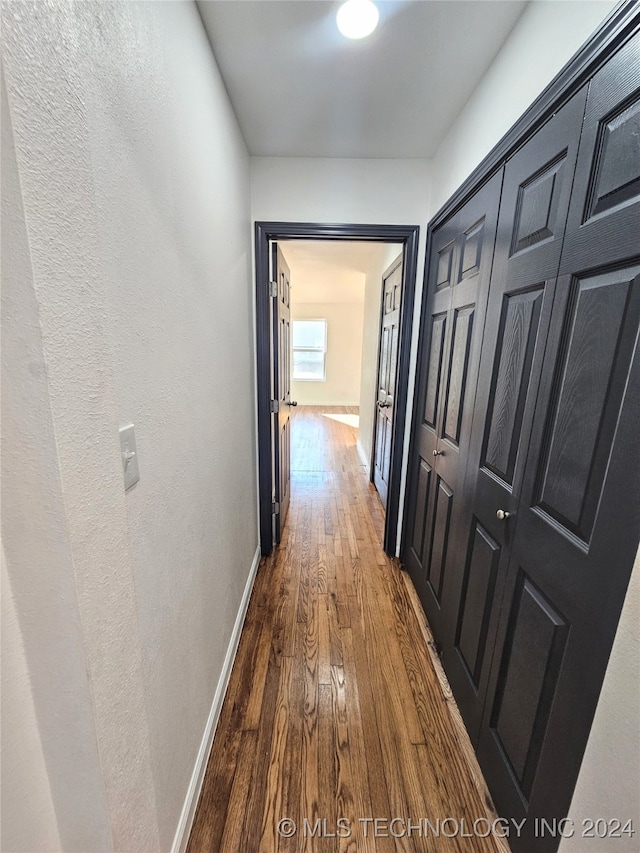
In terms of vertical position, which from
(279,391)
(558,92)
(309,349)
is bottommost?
(279,391)

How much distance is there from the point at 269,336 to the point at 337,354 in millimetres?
5506

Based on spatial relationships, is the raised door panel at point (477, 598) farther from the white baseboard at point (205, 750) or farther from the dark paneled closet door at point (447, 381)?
the white baseboard at point (205, 750)

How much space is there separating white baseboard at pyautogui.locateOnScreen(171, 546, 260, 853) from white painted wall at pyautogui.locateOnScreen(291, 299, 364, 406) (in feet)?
20.2

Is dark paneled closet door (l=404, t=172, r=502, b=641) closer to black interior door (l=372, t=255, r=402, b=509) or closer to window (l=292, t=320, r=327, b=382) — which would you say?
black interior door (l=372, t=255, r=402, b=509)

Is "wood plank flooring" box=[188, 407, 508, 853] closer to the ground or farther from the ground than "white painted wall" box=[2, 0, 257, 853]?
closer to the ground

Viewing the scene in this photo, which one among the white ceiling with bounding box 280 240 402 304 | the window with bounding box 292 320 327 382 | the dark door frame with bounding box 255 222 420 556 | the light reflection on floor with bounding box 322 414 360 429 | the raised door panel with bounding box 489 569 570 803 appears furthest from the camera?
the window with bounding box 292 320 327 382

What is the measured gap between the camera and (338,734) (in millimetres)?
1301

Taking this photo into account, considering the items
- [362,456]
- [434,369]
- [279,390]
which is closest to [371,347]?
[362,456]

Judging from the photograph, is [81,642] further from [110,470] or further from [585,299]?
[585,299]

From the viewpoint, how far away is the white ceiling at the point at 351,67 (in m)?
1.09

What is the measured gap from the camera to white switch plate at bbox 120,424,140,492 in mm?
692

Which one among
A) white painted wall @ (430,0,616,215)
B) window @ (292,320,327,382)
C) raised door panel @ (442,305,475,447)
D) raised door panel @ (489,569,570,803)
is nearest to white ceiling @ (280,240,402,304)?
window @ (292,320,327,382)

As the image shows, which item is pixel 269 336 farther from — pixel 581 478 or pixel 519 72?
pixel 581 478

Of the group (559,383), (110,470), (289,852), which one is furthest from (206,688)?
(559,383)
